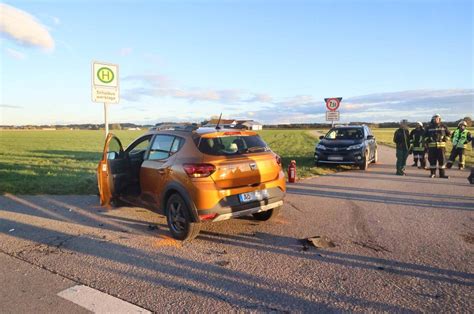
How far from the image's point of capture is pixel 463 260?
4438mm

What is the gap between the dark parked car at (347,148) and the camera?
43.1 ft

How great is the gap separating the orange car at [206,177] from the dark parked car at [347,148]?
25.3 ft

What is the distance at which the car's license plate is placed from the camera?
17.3ft

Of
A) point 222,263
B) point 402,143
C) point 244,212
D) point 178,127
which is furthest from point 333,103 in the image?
point 222,263

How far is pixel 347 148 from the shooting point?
13.2m

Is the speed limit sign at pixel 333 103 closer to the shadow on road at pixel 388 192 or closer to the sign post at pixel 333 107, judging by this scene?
the sign post at pixel 333 107

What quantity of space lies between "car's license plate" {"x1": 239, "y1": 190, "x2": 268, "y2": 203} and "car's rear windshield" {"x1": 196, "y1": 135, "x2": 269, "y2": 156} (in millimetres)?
635

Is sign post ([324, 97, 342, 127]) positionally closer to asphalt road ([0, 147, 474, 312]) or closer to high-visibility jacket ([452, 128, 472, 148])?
high-visibility jacket ([452, 128, 472, 148])

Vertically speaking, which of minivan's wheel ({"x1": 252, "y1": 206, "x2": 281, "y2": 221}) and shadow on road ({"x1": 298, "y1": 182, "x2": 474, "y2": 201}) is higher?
minivan's wheel ({"x1": 252, "y1": 206, "x2": 281, "y2": 221})

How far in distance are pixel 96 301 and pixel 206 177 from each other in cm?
209

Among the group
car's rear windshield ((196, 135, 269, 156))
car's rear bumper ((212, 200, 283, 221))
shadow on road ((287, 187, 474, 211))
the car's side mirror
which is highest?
car's rear windshield ((196, 135, 269, 156))

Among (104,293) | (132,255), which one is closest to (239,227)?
(132,255)

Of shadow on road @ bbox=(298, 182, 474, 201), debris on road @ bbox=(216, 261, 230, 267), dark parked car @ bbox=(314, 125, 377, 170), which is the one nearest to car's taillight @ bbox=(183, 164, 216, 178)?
debris on road @ bbox=(216, 261, 230, 267)

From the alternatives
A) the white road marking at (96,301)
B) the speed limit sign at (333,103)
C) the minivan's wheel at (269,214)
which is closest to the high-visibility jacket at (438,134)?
the speed limit sign at (333,103)
